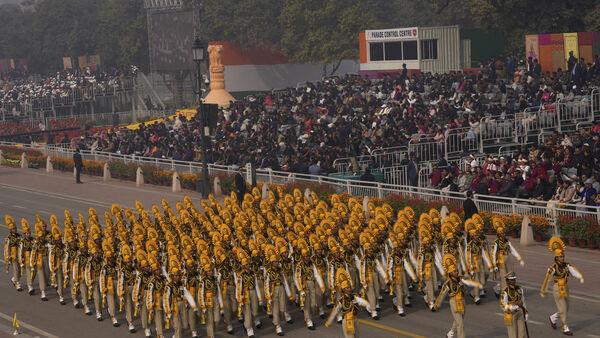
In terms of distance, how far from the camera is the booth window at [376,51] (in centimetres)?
6019

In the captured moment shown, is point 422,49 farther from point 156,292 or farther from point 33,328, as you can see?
point 156,292

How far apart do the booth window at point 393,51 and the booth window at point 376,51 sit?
0.39 m

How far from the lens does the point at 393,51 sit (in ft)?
196

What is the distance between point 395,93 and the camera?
50.5m

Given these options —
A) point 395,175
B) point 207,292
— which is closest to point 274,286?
point 207,292

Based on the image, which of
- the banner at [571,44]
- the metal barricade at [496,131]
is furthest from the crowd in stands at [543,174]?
the banner at [571,44]

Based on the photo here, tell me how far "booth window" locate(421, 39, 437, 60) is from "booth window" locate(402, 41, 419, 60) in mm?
345

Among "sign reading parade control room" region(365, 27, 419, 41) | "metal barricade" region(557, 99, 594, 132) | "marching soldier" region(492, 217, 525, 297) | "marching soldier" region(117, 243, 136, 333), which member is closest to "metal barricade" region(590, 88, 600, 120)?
"metal barricade" region(557, 99, 594, 132)

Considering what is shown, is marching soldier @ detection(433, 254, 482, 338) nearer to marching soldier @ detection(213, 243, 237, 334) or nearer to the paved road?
the paved road

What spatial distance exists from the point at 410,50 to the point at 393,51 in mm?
1171

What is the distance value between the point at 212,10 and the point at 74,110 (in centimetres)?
1281

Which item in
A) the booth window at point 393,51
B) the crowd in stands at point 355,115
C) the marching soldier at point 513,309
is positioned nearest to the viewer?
the marching soldier at point 513,309

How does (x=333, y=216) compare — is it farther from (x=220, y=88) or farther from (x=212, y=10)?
(x=212, y=10)

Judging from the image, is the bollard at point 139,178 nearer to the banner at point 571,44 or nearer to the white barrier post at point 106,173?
the white barrier post at point 106,173
